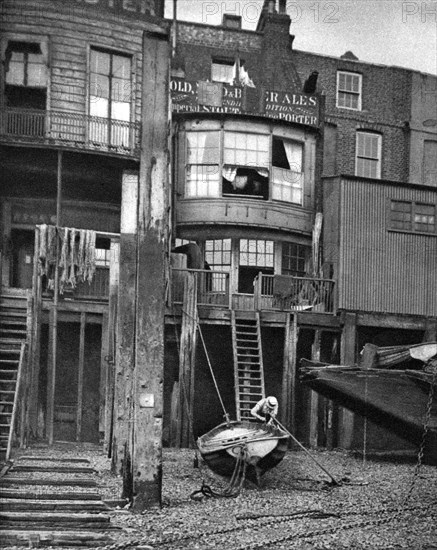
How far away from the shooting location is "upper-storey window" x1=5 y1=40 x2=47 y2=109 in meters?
26.3

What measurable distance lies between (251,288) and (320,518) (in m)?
15.6

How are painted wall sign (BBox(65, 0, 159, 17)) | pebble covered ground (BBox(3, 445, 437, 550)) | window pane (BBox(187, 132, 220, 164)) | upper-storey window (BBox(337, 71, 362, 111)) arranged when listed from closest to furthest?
pebble covered ground (BBox(3, 445, 437, 550)) < painted wall sign (BBox(65, 0, 159, 17)) < window pane (BBox(187, 132, 220, 164)) < upper-storey window (BBox(337, 71, 362, 111))

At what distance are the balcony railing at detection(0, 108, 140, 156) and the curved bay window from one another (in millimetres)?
2190

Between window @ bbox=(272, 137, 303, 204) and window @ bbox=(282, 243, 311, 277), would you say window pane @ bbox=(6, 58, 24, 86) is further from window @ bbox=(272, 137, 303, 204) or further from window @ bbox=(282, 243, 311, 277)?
window @ bbox=(282, 243, 311, 277)

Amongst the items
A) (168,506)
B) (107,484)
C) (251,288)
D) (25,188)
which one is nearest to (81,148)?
(25,188)

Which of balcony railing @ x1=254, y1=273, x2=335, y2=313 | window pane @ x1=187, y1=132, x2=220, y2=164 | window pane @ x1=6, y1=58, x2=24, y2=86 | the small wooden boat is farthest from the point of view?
window pane @ x1=187, y1=132, x2=220, y2=164

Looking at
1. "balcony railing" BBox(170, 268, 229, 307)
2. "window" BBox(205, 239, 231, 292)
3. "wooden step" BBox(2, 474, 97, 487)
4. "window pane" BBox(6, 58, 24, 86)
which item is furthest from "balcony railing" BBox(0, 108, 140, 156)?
"wooden step" BBox(2, 474, 97, 487)

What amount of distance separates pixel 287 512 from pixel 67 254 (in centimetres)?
1244

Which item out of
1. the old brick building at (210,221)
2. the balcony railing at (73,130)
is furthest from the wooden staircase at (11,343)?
the balcony railing at (73,130)

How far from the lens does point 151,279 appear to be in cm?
1258

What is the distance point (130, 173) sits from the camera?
14148mm

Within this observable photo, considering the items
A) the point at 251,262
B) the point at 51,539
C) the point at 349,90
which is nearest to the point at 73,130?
the point at 251,262

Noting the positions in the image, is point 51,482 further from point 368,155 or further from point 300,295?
point 368,155

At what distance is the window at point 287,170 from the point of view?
2833 centimetres
